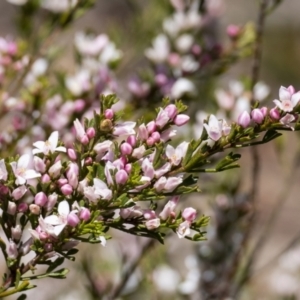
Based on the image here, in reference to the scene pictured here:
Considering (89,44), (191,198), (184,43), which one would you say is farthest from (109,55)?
(191,198)

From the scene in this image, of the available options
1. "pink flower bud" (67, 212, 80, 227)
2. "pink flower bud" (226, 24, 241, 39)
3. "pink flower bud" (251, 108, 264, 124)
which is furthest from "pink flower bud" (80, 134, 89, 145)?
"pink flower bud" (226, 24, 241, 39)

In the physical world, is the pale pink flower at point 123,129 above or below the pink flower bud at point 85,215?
above

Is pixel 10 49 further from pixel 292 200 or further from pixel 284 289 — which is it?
pixel 292 200

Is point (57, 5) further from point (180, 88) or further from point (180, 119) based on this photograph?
point (180, 119)

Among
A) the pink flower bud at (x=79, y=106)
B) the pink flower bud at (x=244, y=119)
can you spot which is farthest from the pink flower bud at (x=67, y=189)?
the pink flower bud at (x=79, y=106)

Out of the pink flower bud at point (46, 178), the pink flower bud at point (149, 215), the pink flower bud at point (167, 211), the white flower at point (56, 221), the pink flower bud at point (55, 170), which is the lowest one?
the pink flower bud at point (167, 211)

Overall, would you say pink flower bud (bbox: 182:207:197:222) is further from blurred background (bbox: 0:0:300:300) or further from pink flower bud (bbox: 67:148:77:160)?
blurred background (bbox: 0:0:300:300)

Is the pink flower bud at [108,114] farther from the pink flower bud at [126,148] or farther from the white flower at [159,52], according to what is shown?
the white flower at [159,52]
